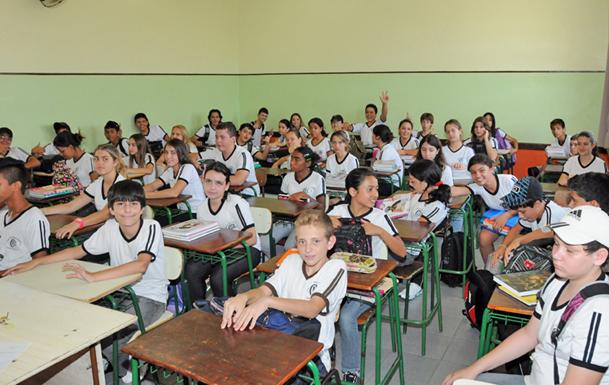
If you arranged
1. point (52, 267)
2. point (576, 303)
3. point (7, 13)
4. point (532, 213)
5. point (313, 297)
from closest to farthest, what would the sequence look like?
point (576, 303) → point (313, 297) → point (52, 267) → point (532, 213) → point (7, 13)

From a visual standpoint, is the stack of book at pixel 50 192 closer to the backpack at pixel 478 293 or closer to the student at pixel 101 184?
the student at pixel 101 184

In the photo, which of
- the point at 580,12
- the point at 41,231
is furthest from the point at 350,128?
the point at 41,231

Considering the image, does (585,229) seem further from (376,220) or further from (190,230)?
(190,230)

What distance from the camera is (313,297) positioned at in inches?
85.9

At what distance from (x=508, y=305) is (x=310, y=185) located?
2699mm

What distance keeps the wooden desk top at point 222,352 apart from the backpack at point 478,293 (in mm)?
1478

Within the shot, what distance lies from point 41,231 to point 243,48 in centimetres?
838

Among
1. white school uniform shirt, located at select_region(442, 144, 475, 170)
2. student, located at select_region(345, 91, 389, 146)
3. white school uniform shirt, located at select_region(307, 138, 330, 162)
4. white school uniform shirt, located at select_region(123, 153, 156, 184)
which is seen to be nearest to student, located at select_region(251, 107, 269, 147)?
student, located at select_region(345, 91, 389, 146)

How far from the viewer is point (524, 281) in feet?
8.07

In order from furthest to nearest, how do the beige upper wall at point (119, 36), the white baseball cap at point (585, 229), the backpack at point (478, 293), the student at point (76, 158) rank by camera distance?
the beige upper wall at point (119, 36)
the student at point (76, 158)
the backpack at point (478, 293)
the white baseball cap at point (585, 229)

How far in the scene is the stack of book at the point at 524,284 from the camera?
2.30 m

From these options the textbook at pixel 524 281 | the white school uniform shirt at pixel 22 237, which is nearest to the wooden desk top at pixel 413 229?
the textbook at pixel 524 281

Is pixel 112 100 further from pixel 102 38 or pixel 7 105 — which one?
pixel 7 105

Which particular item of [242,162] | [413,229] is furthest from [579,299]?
[242,162]
